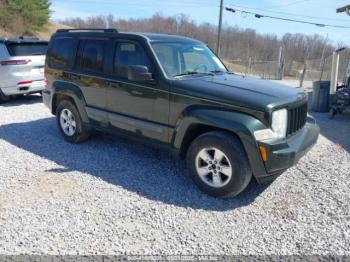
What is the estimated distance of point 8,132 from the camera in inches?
266

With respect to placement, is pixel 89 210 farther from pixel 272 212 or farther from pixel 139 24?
pixel 139 24

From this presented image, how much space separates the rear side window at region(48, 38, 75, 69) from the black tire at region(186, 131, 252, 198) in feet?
10.1

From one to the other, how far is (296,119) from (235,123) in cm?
101

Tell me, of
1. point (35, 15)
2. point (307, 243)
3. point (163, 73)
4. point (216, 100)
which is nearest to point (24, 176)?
point (163, 73)

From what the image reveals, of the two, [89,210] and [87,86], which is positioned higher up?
[87,86]

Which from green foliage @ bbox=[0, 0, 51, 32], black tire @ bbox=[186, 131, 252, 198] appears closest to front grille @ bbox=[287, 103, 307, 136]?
black tire @ bbox=[186, 131, 252, 198]

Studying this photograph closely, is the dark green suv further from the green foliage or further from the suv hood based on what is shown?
the green foliage

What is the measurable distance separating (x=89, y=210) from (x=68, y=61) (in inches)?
122

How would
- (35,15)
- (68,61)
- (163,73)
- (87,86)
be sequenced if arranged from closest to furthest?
(163,73) → (87,86) → (68,61) → (35,15)

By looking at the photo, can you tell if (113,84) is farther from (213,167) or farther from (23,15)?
(23,15)

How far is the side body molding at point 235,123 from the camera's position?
12.0ft

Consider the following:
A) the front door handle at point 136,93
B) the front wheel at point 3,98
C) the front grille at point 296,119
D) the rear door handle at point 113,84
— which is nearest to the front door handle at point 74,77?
the rear door handle at point 113,84

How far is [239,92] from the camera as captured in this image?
3.98m

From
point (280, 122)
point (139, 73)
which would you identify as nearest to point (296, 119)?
point (280, 122)
